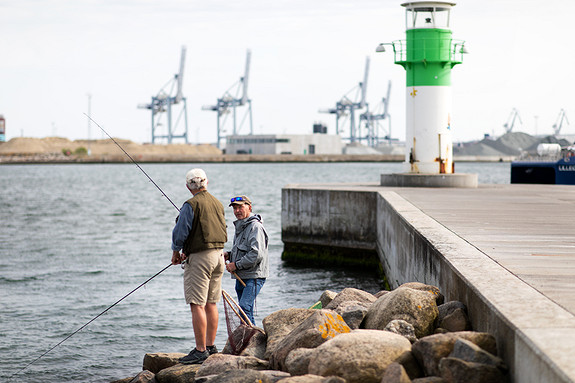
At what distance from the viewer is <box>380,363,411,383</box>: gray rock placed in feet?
13.6

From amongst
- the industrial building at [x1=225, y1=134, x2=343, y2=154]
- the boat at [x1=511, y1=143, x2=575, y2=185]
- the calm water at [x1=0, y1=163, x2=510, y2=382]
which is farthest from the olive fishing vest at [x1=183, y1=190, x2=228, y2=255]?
the industrial building at [x1=225, y1=134, x2=343, y2=154]

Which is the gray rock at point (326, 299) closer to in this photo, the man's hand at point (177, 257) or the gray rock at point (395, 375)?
the man's hand at point (177, 257)

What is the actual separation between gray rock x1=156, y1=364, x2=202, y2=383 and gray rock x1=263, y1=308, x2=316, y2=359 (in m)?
0.69

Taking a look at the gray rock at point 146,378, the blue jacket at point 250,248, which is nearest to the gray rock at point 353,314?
the blue jacket at point 250,248

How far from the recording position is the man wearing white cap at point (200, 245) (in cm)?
618

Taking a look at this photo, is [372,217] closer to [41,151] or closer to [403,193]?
[403,193]

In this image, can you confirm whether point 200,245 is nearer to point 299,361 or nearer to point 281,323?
point 281,323

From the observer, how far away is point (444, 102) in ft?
64.9

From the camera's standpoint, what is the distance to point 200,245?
20.4 ft

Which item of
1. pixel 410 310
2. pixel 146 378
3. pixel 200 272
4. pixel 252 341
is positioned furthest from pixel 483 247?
pixel 146 378

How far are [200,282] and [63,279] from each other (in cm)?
1037

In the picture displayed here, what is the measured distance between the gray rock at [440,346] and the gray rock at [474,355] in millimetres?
128

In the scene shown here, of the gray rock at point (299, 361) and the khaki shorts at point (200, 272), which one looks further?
the khaki shorts at point (200, 272)

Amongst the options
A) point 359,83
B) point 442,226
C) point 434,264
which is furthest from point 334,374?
point 359,83
